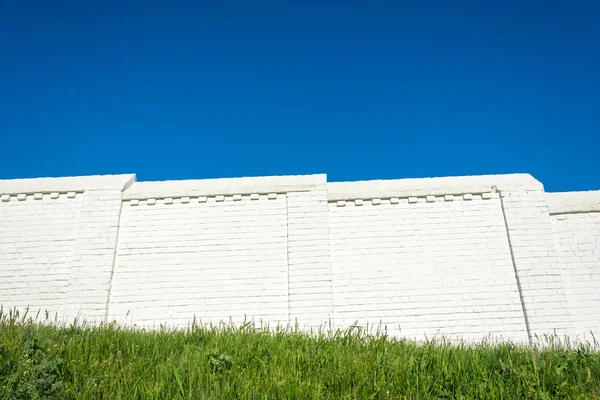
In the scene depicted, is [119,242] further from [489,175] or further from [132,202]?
[489,175]

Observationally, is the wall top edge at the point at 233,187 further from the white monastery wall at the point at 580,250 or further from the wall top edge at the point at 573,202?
the white monastery wall at the point at 580,250

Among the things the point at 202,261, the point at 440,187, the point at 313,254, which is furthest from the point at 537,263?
the point at 202,261

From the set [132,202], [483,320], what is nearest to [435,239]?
[483,320]

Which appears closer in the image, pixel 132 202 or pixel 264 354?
pixel 264 354

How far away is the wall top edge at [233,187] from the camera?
1091cm

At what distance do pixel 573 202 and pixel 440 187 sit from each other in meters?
2.90

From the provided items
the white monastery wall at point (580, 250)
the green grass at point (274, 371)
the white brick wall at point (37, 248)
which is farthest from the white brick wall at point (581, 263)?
the white brick wall at point (37, 248)

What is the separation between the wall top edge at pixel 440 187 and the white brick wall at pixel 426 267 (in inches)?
6.0

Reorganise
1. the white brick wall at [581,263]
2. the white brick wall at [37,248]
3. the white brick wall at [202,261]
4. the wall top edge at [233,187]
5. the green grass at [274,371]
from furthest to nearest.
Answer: the wall top edge at [233,187] < the white brick wall at [37,248] < the white brick wall at [202,261] < the white brick wall at [581,263] < the green grass at [274,371]

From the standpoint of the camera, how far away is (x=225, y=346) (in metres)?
6.16

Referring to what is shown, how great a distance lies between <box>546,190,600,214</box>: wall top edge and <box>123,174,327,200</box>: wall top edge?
5.08 m

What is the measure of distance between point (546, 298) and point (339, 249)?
4.28 metres

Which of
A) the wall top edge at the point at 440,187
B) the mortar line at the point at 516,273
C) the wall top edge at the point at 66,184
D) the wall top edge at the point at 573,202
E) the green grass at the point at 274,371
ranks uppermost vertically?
the wall top edge at the point at 66,184

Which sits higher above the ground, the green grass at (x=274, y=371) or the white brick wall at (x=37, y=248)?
the white brick wall at (x=37, y=248)
